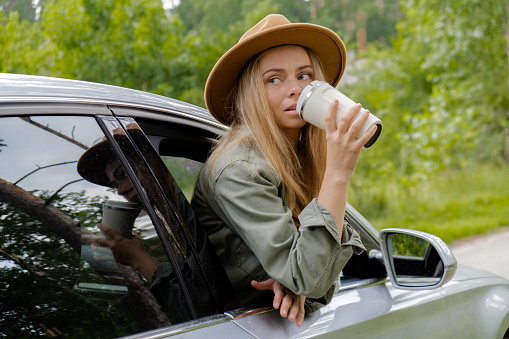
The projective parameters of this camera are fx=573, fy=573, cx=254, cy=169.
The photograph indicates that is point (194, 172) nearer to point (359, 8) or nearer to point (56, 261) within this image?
point (56, 261)

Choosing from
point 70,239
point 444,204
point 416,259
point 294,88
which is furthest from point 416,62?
point 70,239

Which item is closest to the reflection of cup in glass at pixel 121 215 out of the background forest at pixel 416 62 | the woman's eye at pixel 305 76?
the woman's eye at pixel 305 76

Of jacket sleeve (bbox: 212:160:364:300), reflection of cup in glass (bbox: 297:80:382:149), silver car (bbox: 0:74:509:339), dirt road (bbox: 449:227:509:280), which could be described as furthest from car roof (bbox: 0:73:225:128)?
dirt road (bbox: 449:227:509:280)

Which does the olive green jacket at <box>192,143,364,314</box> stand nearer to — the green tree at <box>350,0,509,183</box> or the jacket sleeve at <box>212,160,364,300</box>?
the jacket sleeve at <box>212,160,364,300</box>

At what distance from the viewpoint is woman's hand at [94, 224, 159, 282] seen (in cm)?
142

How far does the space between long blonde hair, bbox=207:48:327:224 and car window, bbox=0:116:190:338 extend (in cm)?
45

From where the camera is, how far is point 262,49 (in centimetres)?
192

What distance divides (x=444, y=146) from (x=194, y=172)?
11111 millimetres

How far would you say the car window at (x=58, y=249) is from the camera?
1.22m

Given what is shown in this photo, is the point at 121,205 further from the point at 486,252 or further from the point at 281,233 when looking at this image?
the point at 486,252

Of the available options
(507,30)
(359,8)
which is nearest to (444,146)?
(507,30)

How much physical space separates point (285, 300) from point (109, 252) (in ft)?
1.66

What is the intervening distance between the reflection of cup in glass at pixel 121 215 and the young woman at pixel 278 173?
10.3 inches

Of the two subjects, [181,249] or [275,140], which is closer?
[181,249]
